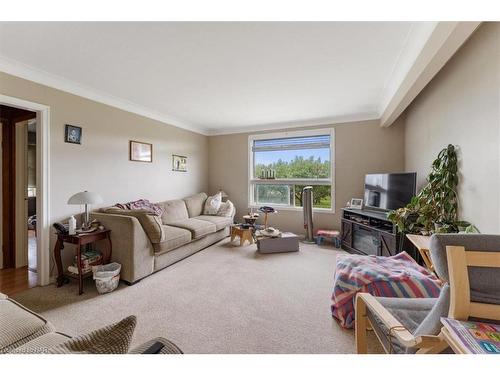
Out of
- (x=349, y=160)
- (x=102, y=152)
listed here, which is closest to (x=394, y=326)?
(x=349, y=160)

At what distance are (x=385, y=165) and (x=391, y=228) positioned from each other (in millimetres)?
1522

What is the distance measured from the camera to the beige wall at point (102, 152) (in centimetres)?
246

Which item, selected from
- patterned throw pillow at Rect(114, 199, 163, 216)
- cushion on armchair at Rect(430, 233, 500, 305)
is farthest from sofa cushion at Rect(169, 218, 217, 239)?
cushion on armchair at Rect(430, 233, 500, 305)

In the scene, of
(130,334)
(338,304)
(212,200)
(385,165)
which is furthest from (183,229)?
(385,165)

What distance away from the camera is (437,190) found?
7.00 feet

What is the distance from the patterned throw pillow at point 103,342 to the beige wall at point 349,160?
412 cm

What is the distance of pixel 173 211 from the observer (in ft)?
12.3

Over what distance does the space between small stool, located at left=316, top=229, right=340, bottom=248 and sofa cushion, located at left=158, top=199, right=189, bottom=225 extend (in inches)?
99.1

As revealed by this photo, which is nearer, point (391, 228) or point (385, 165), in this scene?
point (391, 228)

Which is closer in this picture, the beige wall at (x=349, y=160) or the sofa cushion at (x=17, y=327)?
the sofa cushion at (x=17, y=327)

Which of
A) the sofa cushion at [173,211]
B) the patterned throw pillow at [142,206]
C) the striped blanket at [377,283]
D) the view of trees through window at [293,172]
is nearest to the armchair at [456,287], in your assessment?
the striped blanket at [377,283]

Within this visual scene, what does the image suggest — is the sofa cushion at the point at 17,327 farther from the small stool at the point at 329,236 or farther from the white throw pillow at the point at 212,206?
the small stool at the point at 329,236

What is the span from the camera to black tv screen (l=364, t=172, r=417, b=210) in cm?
287
